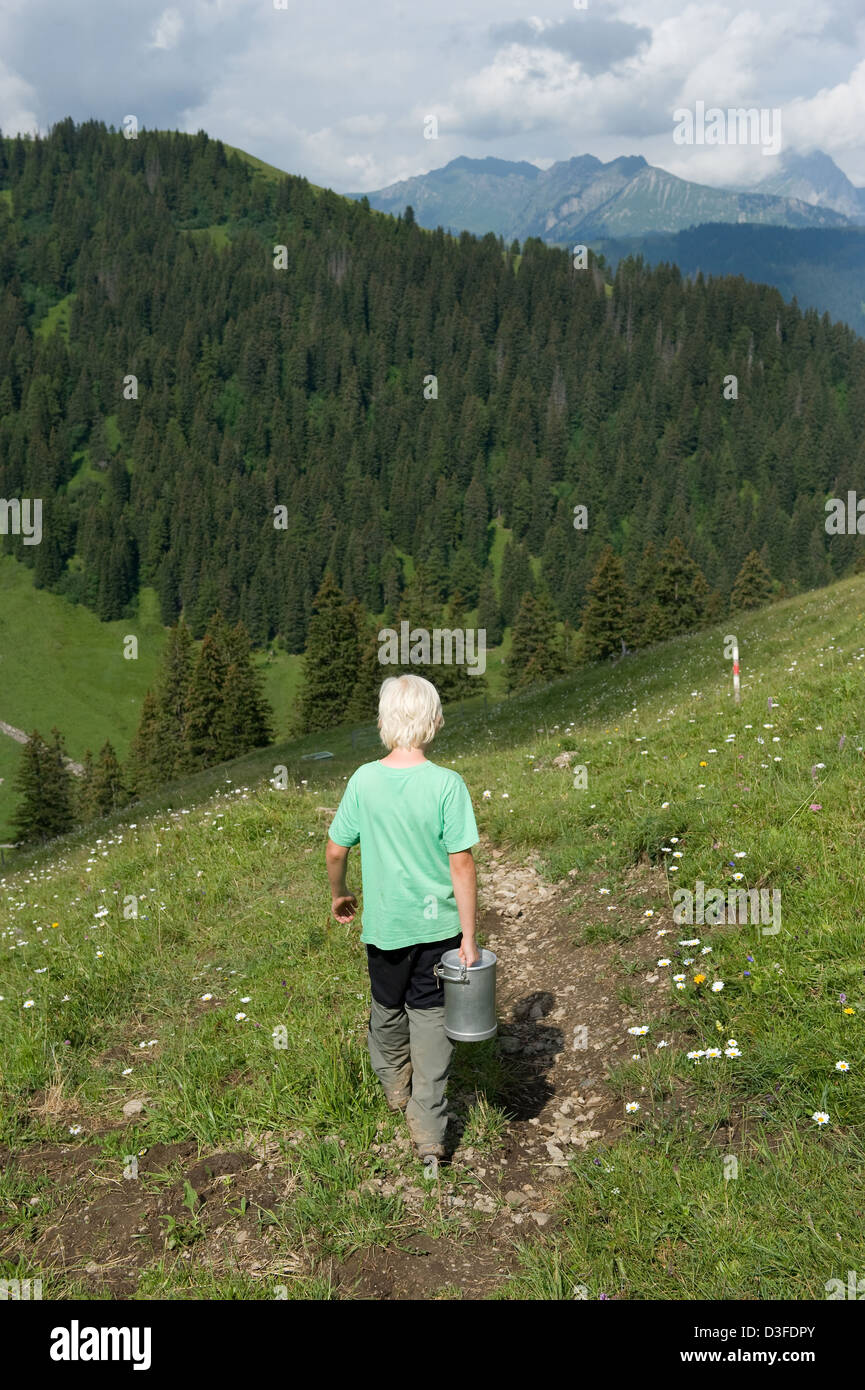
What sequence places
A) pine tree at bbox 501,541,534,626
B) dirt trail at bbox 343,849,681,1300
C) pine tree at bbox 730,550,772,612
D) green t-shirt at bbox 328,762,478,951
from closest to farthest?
1. dirt trail at bbox 343,849,681,1300
2. green t-shirt at bbox 328,762,478,951
3. pine tree at bbox 730,550,772,612
4. pine tree at bbox 501,541,534,626

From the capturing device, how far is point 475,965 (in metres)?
5.73

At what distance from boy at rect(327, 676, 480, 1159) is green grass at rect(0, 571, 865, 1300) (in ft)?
2.56

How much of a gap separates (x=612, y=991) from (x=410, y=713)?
3604 mm

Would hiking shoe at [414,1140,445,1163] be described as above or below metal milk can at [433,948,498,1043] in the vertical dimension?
below

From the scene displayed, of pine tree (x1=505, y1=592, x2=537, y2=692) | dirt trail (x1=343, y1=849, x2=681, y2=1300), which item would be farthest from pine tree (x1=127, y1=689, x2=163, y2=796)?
dirt trail (x1=343, y1=849, x2=681, y2=1300)

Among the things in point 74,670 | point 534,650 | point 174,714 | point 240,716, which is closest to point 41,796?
point 174,714

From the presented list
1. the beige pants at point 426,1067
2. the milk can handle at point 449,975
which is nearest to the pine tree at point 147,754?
the beige pants at point 426,1067

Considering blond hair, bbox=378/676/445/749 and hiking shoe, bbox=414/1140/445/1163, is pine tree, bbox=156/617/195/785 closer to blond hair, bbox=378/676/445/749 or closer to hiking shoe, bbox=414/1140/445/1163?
hiking shoe, bbox=414/1140/445/1163

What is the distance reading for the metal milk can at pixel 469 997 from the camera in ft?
18.7

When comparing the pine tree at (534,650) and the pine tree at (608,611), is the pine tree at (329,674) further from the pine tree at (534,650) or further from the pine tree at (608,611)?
the pine tree at (608,611)

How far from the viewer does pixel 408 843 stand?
5930mm

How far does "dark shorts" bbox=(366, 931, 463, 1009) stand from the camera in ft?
19.7

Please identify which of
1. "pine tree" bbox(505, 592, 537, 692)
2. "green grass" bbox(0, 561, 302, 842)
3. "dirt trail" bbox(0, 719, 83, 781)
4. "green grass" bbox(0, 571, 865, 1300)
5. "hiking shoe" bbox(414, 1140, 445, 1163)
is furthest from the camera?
"green grass" bbox(0, 561, 302, 842)
